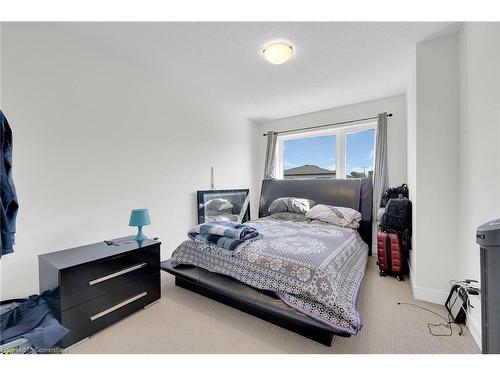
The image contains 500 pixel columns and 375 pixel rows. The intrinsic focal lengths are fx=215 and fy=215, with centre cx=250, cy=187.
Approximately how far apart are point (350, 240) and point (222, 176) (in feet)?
7.57

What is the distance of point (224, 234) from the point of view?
2.14m

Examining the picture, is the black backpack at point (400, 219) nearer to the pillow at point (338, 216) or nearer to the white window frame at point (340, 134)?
the pillow at point (338, 216)

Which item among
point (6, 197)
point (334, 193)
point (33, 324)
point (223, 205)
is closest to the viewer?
point (6, 197)

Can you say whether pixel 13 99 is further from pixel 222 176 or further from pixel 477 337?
pixel 477 337

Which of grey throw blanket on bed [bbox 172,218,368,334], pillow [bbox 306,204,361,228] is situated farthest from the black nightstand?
pillow [bbox 306,204,361,228]

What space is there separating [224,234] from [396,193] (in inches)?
100

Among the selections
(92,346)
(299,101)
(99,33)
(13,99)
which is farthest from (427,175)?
(13,99)

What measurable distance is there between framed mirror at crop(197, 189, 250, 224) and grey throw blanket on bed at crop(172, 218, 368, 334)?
3.53 feet

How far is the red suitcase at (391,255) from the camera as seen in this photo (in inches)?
101

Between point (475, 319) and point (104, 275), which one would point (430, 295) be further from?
point (104, 275)

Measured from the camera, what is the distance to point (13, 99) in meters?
1.68

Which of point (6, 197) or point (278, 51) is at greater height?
point (278, 51)

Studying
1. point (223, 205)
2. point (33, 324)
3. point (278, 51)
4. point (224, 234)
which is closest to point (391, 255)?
point (224, 234)

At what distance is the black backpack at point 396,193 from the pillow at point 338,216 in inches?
17.4
